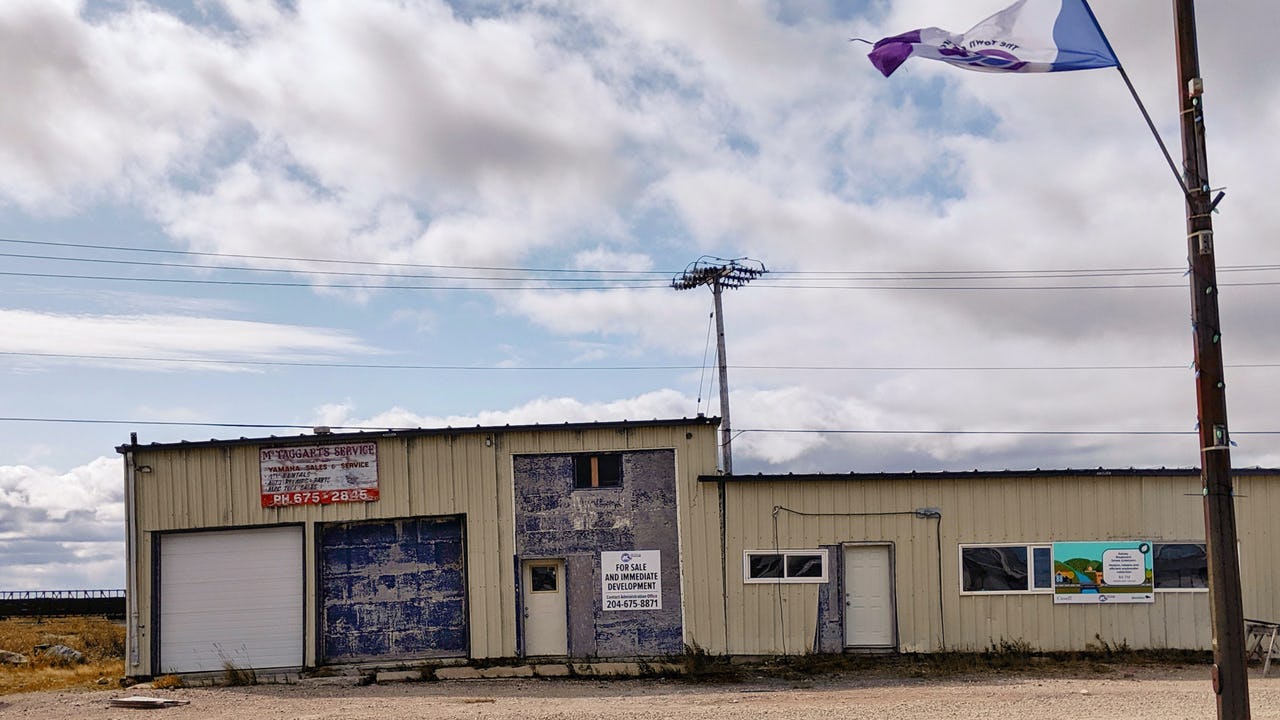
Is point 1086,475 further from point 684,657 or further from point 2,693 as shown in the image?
point 2,693

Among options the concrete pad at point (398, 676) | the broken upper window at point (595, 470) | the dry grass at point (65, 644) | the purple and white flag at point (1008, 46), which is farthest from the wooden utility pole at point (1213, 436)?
the dry grass at point (65, 644)

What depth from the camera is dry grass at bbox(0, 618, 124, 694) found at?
22734 mm

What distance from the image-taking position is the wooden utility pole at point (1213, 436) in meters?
10.6

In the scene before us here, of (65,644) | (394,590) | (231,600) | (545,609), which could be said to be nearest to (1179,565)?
(545,609)

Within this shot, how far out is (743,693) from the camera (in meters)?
18.5

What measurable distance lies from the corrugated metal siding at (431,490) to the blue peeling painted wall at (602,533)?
0.91 ft

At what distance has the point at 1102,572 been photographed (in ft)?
71.8

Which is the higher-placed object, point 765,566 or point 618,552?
point 618,552

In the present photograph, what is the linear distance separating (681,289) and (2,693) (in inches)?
976

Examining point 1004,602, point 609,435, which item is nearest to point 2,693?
point 609,435

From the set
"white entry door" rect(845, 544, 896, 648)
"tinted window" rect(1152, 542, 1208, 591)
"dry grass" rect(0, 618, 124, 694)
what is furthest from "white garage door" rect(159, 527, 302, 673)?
"tinted window" rect(1152, 542, 1208, 591)

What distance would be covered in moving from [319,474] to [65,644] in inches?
502

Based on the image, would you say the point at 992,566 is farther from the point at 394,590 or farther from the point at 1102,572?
the point at 394,590

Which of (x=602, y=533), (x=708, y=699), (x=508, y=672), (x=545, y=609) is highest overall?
(x=602, y=533)
